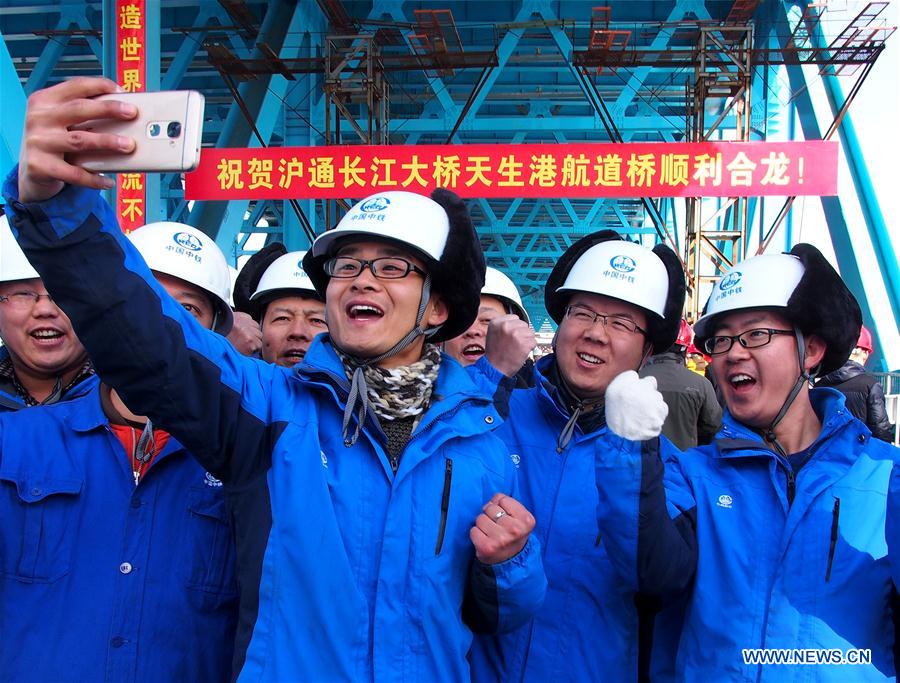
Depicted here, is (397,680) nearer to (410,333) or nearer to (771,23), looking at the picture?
(410,333)

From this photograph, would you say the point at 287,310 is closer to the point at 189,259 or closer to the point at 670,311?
the point at 189,259

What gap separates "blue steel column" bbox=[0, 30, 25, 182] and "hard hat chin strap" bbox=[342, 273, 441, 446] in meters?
3.11

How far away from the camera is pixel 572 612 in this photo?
7.75 feet

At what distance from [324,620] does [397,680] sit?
0.20m

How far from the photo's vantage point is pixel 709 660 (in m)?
2.14

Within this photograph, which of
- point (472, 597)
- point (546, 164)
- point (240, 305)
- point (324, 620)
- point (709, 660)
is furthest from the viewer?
point (546, 164)

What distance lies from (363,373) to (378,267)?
0.30 meters

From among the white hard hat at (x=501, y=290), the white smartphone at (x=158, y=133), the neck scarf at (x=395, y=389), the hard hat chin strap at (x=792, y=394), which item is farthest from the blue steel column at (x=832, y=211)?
the white smartphone at (x=158, y=133)

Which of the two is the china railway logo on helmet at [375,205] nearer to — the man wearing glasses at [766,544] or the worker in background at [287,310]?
the man wearing glasses at [766,544]

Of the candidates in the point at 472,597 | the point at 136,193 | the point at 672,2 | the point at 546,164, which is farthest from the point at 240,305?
the point at 672,2

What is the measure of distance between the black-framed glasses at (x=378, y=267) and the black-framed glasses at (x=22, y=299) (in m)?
1.10

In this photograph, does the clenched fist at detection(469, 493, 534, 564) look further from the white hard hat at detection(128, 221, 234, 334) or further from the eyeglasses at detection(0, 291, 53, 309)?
the eyeglasses at detection(0, 291, 53, 309)

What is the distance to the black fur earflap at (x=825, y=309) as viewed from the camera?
245 centimetres

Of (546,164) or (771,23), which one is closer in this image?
(546,164)
